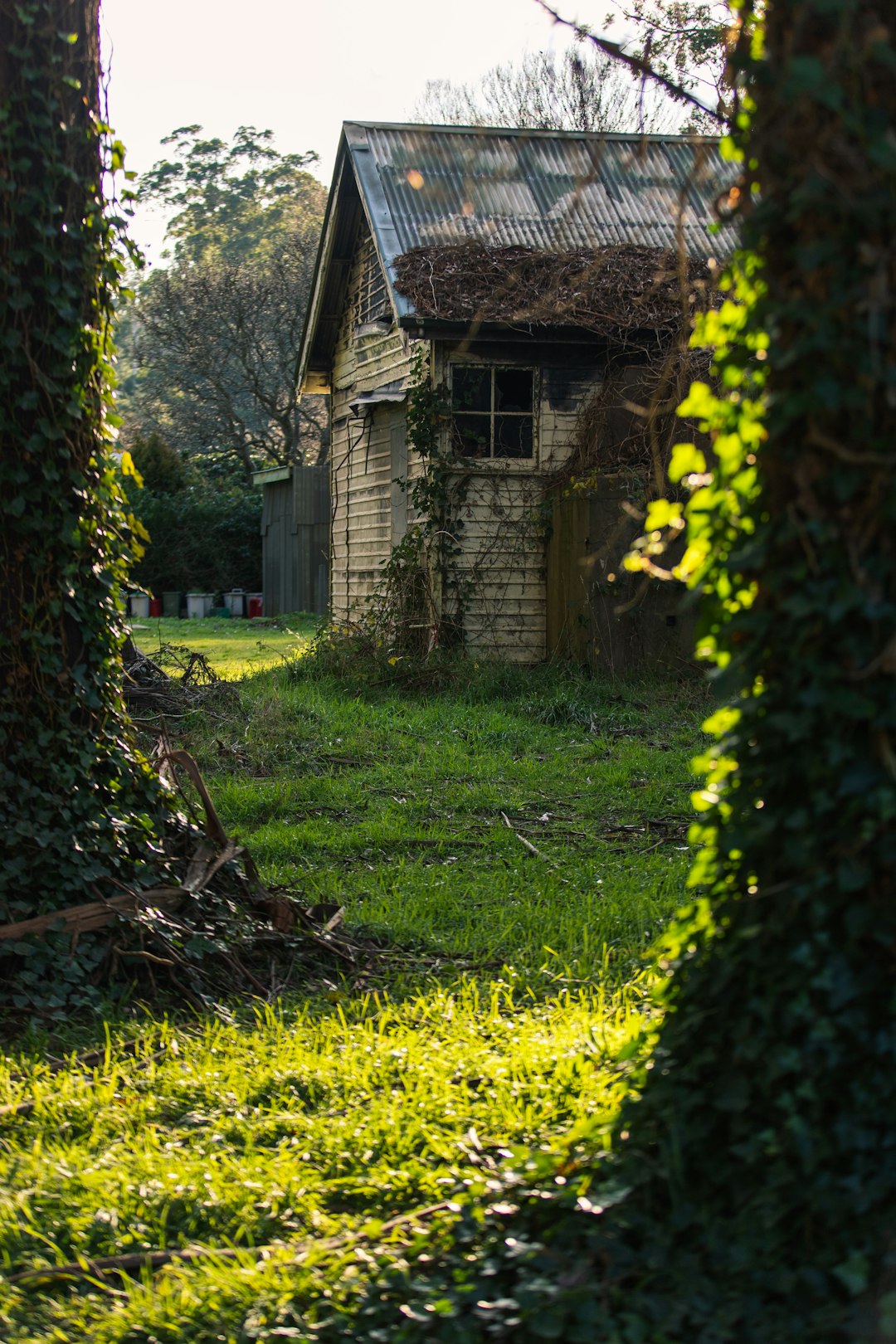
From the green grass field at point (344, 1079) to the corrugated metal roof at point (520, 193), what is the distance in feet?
30.2

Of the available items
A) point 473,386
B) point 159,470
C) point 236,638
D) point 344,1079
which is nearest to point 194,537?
point 159,470

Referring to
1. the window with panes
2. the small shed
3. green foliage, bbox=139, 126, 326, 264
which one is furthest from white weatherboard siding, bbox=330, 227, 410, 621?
green foliage, bbox=139, 126, 326, 264

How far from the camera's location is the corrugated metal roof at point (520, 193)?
48.3ft

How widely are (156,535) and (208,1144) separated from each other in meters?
26.9

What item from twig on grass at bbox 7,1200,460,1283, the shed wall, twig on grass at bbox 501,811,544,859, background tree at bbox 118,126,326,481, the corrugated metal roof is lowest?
twig on grass at bbox 7,1200,460,1283

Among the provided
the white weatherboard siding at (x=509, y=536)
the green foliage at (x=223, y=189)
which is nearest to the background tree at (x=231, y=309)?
the green foliage at (x=223, y=189)

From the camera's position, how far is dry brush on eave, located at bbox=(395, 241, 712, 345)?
13.1 meters

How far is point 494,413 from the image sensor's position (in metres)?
13.9

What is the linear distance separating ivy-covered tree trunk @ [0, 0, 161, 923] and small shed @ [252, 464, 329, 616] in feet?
62.9

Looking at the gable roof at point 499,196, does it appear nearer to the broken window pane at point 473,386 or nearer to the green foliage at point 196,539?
the broken window pane at point 473,386

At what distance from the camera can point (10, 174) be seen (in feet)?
15.0

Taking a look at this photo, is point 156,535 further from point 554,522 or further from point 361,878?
point 361,878

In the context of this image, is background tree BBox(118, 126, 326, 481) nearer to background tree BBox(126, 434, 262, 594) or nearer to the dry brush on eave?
background tree BBox(126, 434, 262, 594)

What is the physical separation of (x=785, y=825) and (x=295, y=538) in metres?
24.3
